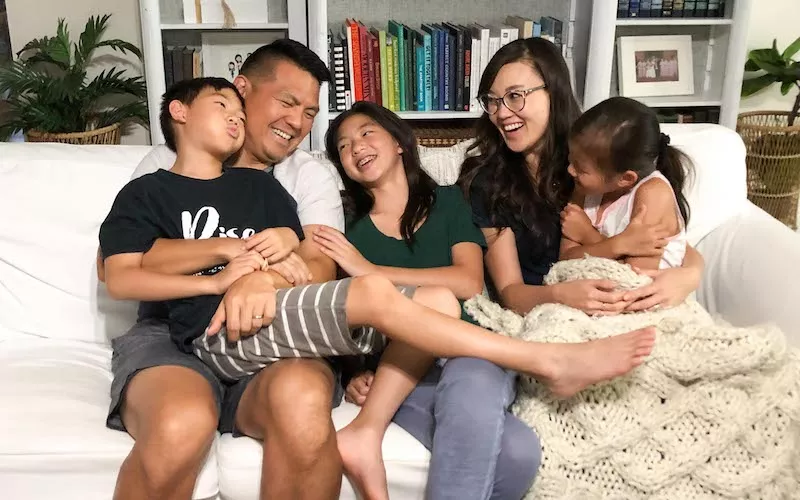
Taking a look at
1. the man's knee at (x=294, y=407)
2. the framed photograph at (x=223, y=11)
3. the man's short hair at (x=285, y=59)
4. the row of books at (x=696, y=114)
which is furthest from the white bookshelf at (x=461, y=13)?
the man's knee at (x=294, y=407)

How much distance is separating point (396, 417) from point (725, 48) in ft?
7.77

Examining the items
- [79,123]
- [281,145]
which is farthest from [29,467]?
[79,123]

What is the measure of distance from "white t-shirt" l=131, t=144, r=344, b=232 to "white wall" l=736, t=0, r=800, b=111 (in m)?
2.50

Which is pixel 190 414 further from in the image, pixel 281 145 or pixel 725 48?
pixel 725 48

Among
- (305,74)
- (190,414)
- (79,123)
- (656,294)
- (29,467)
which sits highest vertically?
(305,74)

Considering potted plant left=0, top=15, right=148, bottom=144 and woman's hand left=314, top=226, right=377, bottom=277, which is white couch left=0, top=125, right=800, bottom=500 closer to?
woman's hand left=314, top=226, right=377, bottom=277

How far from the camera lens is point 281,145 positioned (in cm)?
178

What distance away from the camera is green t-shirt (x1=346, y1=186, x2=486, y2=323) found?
176 cm

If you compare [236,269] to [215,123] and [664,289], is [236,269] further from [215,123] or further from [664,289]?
[664,289]

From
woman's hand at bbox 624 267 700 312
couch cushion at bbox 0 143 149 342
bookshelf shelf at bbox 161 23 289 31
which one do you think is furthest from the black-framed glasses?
bookshelf shelf at bbox 161 23 289 31

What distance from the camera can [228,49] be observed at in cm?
303

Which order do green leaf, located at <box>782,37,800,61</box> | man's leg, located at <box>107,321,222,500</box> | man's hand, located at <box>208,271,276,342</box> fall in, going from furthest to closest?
1. green leaf, located at <box>782,37,800,61</box>
2. man's hand, located at <box>208,271,276,342</box>
3. man's leg, located at <box>107,321,222,500</box>

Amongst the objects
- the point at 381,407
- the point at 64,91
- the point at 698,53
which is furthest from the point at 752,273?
the point at 64,91

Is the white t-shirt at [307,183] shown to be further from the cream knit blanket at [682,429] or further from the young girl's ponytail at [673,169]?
the young girl's ponytail at [673,169]
